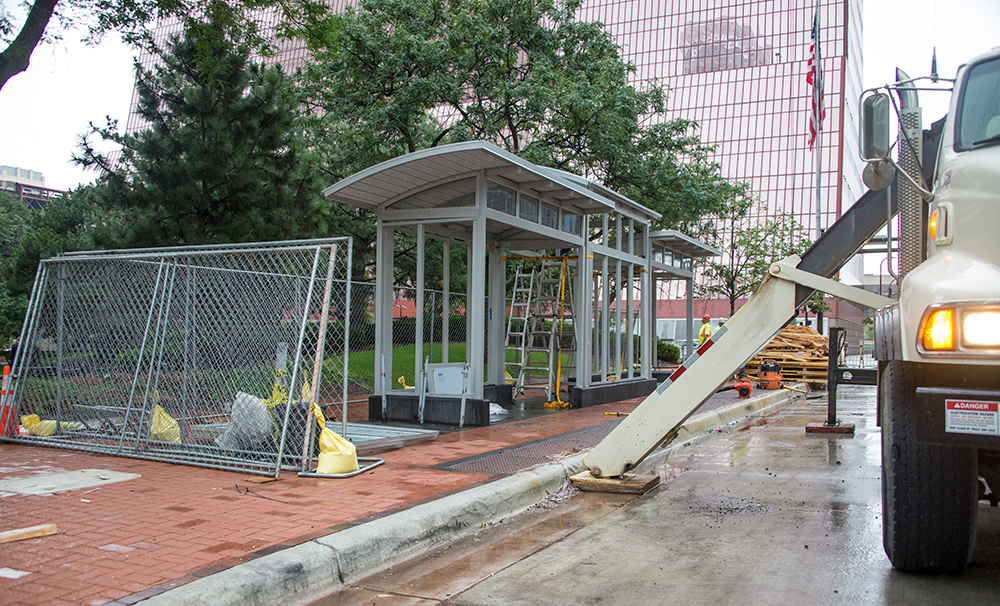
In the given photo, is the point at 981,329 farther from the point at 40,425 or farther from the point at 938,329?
the point at 40,425

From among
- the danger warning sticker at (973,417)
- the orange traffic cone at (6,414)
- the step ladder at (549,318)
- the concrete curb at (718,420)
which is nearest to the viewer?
the danger warning sticker at (973,417)

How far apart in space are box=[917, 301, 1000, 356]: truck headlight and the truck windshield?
4.27ft

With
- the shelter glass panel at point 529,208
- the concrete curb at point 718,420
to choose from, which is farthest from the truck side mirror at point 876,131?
the shelter glass panel at point 529,208

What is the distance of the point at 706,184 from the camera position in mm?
19984

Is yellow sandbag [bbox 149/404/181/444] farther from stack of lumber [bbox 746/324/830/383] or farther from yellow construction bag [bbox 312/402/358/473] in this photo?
stack of lumber [bbox 746/324/830/383]

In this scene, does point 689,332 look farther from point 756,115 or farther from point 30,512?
point 756,115

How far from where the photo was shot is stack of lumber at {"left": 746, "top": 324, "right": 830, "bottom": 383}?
21.2 m

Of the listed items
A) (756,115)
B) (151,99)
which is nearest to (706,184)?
(151,99)

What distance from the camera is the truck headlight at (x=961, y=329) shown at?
311 centimetres

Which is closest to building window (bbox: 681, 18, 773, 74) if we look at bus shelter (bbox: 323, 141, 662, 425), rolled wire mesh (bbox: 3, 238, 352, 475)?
bus shelter (bbox: 323, 141, 662, 425)

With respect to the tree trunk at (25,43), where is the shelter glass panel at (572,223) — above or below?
below

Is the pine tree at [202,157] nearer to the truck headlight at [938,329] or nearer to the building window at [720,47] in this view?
the truck headlight at [938,329]

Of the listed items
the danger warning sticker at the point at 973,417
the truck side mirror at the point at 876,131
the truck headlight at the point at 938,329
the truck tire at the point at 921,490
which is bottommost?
the truck tire at the point at 921,490

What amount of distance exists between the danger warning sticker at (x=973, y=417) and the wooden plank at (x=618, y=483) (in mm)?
3614
